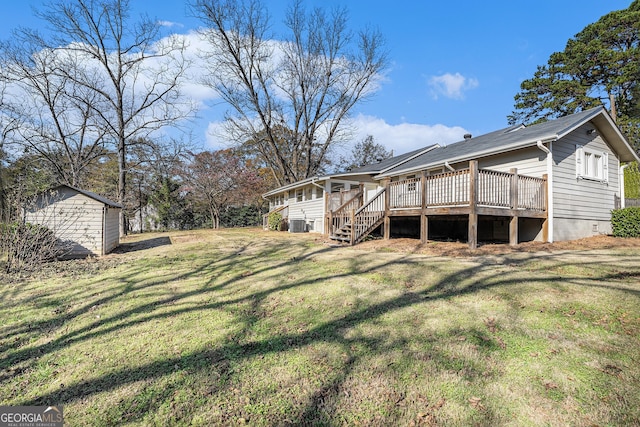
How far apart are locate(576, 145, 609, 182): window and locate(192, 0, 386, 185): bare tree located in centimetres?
1989

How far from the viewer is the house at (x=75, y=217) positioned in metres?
9.14

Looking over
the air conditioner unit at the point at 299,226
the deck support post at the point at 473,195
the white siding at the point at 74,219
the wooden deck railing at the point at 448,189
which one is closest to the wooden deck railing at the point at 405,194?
the wooden deck railing at the point at 448,189

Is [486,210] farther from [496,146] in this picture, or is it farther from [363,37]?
[363,37]

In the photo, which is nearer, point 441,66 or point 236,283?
point 236,283

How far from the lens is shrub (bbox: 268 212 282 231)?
2120 cm

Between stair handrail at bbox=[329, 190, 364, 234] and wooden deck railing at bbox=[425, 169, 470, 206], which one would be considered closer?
wooden deck railing at bbox=[425, 169, 470, 206]

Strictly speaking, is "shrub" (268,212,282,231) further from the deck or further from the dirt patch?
the dirt patch

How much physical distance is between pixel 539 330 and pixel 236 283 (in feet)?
15.4

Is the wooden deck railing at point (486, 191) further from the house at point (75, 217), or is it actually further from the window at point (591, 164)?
the house at point (75, 217)

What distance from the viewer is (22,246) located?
765cm

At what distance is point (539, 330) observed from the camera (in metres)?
3.36

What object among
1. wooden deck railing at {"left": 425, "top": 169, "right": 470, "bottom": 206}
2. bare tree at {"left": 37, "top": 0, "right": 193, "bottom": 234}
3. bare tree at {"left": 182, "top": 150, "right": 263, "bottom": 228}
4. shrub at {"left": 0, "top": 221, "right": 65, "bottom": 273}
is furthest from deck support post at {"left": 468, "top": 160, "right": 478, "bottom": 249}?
bare tree at {"left": 182, "top": 150, "right": 263, "bottom": 228}

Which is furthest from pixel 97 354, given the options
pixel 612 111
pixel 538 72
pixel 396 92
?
pixel 538 72

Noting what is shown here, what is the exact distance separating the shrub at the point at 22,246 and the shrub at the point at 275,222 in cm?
1366
